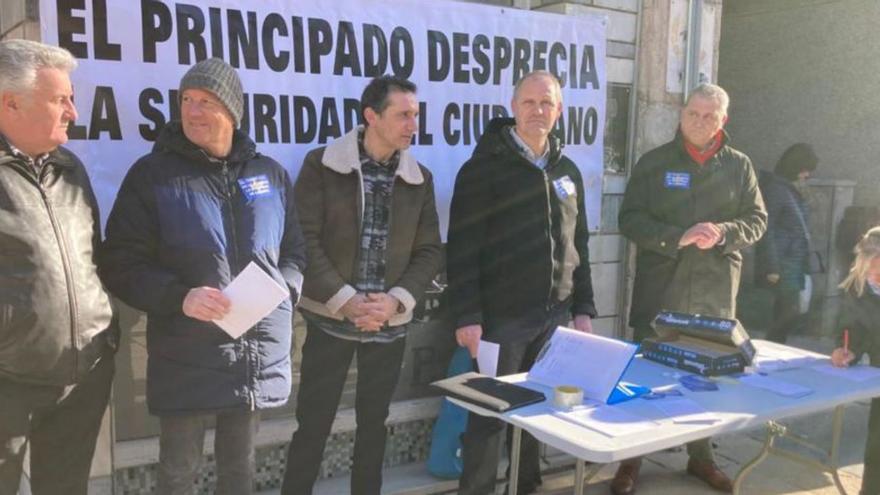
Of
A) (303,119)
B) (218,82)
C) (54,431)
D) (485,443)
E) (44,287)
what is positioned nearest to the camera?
(44,287)

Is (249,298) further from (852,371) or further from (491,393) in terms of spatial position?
(852,371)

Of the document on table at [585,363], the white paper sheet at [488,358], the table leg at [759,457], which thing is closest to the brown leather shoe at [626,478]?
the table leg at [759,457]

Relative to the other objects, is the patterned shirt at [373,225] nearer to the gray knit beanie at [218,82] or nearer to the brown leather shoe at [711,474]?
the gray knit beanie at [218,82]

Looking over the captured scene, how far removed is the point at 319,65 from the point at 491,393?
1767 mm

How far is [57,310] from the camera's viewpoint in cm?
206

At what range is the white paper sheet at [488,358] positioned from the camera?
2.91 meters

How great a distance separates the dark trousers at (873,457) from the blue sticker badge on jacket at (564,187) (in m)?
1.60

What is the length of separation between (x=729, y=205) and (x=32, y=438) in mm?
3091

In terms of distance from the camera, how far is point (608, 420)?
2.25 metres

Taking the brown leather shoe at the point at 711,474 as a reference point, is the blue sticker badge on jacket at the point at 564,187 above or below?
above

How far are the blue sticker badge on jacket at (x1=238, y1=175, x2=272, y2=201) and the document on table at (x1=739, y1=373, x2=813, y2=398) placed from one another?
1896 millimetres

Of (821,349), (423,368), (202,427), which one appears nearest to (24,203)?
(202,427)

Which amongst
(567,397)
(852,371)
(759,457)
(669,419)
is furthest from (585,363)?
(852,371)

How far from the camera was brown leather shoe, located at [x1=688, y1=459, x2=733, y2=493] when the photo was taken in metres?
3.63
